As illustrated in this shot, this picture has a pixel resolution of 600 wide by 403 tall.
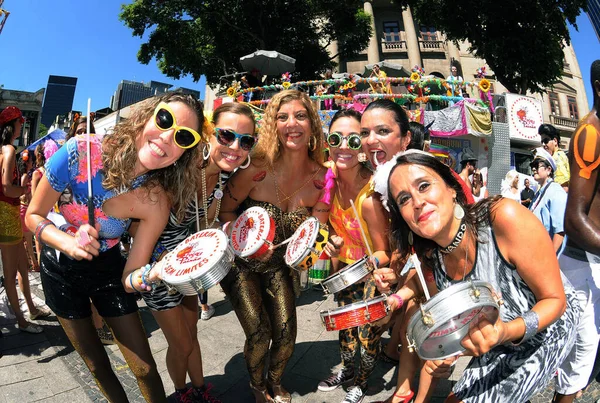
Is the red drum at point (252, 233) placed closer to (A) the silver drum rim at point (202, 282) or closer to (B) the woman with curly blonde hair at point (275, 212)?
(B) the woman with curly blonde hair at point (275, 212)

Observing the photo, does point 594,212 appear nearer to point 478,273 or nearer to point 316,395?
point 478,273

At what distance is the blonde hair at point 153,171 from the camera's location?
6.85 ft

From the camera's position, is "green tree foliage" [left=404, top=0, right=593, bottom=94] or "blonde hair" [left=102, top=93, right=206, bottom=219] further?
"green tree foliage" [left=404, top=0, right=593, bottom=94]

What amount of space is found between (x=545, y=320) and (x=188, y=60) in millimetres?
23018

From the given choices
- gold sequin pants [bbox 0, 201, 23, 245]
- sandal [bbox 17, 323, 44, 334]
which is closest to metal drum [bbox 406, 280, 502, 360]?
sandal [bbox 17, 323, 44, 334]

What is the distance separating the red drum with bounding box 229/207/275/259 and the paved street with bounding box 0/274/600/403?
1.39 meters

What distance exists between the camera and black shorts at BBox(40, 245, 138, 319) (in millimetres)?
2221

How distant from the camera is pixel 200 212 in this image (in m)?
2.62

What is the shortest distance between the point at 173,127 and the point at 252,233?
34.4 inches

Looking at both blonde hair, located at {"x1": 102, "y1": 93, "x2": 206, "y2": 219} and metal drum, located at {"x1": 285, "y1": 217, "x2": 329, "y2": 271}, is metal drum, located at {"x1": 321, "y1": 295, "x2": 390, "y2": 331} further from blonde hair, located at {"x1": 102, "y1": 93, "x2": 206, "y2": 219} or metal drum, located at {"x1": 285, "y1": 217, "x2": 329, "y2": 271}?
blonde hair, located at {"x1": 102, "y1": 93, "x2": 206, "y2": 219}

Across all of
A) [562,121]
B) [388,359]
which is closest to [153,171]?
[388,359]

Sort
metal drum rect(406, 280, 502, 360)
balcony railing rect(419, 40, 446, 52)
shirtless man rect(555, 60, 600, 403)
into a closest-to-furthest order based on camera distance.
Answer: metal drum rect(406, 280, 502, 360), shirtless man rect(555, 60, 600, 403), balcony railing rect(419, 40, 446, 52)

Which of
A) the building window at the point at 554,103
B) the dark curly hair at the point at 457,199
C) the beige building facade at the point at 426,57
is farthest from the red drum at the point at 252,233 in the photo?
the building window at the point at 554,103

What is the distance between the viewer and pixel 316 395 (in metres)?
3.04
